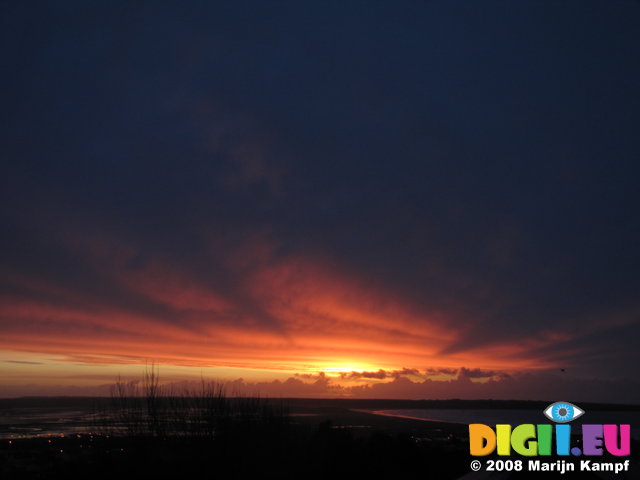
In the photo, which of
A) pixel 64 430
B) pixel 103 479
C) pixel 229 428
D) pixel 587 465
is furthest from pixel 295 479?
pixel 64 430

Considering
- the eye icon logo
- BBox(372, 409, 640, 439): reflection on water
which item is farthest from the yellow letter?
BBox(372, 409, 640, 439): reflection on water

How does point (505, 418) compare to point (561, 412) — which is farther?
point (505, 418)

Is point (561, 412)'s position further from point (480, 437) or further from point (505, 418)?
point (505, 418)

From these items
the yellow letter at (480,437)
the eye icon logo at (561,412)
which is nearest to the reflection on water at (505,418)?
A: the eye icon logo at (561,412)

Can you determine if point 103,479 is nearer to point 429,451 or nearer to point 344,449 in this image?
point 344,449

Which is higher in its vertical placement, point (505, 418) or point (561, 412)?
point (561, 412)

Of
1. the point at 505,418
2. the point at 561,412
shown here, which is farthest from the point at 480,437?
the point at 505,418

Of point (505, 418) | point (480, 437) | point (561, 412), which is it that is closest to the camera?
point (480, 437)

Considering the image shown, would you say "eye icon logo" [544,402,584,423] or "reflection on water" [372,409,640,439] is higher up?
"eye icon logo" [544,402,584,423]

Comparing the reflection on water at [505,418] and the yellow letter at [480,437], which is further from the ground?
the yellow letter at [480,437]

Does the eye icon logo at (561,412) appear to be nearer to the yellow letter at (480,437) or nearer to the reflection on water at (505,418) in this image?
the yellow letter at (480,437)

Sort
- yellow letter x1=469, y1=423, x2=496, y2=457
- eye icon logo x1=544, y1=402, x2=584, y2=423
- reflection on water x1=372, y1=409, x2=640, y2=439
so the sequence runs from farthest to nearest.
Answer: reflection on water x1=372, y1=409, x2=640, y2=439, eye icon logo x1=544, y1=402, x2=584, y2=423, yellow letter x1=469, y1=423, x2=496, y2=457

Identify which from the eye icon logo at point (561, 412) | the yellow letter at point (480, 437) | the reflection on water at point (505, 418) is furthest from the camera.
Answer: the reflection on water at point (505, 418)

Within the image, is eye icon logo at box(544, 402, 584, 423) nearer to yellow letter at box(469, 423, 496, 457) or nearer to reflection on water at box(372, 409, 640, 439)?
yellow letter at box(469, 423, 496, 457)
